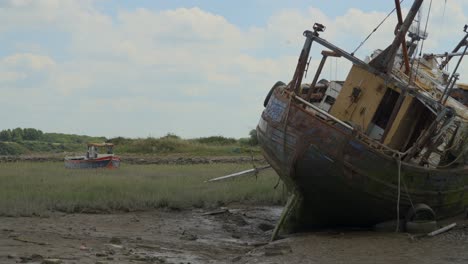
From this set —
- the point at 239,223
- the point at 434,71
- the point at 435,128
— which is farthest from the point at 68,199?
the point at 434,71

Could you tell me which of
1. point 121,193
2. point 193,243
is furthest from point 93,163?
point 193,243

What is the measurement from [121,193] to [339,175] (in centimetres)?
666

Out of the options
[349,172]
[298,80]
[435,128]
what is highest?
[298,80]

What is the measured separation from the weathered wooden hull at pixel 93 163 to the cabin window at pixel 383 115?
16.2m

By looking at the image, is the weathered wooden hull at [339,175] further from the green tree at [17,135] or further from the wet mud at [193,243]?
the green tree at [17,135]

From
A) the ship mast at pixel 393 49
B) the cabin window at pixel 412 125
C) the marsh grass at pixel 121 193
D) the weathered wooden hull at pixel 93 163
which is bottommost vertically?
the marsh grass at pixel 121 193

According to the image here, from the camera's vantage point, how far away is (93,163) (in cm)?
2698

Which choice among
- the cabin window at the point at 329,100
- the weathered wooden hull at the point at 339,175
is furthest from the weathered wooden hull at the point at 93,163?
the weathered wooden hull at the point at 339,175

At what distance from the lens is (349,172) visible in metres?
11.2

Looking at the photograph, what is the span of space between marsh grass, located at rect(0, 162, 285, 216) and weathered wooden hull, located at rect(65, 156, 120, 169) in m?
5.05

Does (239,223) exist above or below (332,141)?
below

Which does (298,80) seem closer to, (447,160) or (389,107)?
(389,107)

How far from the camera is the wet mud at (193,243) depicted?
914 cm

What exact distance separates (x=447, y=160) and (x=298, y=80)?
3.34m
